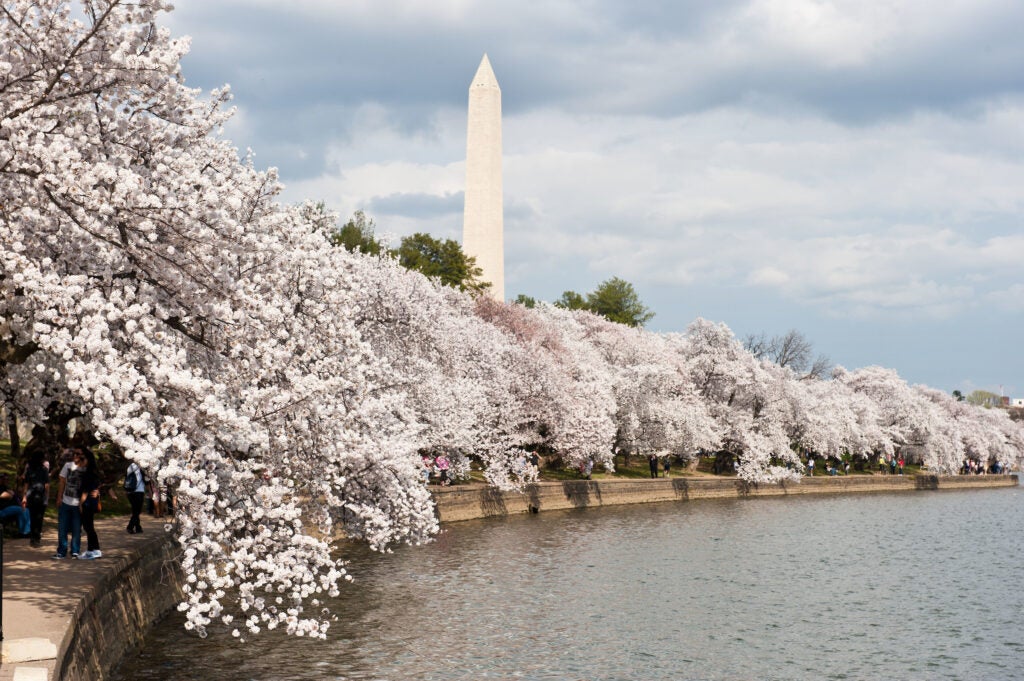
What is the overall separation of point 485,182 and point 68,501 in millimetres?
55076

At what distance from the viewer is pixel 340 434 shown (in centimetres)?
1755

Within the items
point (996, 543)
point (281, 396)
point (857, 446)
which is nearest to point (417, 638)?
point (281, 396)

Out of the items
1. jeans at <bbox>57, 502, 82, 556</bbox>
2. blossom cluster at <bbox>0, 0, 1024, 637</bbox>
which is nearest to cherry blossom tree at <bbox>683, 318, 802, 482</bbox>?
blossom cluster at <bbox>0, 0, 1024, 637</bbox>

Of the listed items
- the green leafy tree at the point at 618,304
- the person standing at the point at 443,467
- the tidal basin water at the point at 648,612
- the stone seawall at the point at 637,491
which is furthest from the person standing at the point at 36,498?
the green leafy tree at the point at 618,304

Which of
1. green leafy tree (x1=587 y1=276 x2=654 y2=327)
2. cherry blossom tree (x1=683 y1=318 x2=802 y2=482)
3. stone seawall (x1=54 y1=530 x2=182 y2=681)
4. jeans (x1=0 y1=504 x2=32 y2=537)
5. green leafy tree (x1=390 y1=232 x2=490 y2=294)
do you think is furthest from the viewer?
green leafy tree (x1=587 y1=276 x2=654 y2=327)

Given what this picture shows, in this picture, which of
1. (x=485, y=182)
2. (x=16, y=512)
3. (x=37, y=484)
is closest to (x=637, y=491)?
(x=485, y=182)

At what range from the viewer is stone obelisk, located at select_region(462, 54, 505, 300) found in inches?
2729

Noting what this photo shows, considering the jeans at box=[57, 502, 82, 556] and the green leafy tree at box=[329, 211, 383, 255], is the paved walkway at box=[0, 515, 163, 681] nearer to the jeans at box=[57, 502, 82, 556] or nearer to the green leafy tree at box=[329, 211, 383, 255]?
the jeans at box=[57, 502, 82, 556]

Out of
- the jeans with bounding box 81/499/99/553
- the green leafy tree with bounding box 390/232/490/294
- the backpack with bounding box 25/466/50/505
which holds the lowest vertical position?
the jeans with bounding box 81/499/99/553

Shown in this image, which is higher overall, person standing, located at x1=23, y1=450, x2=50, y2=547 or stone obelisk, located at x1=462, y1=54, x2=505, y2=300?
stone obelisk, located at x1=462, y1=54, x2=505, y2=300

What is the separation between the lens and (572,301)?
383 ft

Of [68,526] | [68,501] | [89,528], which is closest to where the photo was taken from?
[68,501]

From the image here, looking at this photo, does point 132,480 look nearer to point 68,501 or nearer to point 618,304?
point 68,501

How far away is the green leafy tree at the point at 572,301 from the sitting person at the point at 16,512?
94.9 meters
